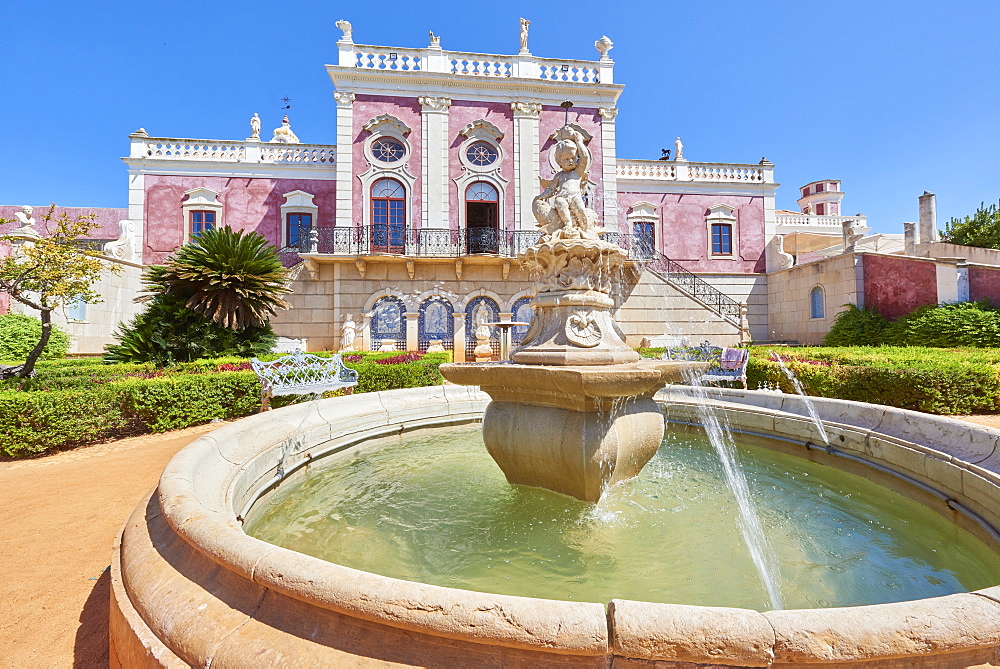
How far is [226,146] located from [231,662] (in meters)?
22.5

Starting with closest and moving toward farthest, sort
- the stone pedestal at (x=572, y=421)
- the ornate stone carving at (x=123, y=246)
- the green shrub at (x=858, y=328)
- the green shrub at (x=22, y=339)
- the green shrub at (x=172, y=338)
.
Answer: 1. the stone pedestal at (x=572, y=421)
2. the green shrub at (x=172, y=338)
3. the green shrub at (x=22, y=339)
4. the green shrub at (x=858, y=328)
5. the ornate stone carving at (x=123, y=246)

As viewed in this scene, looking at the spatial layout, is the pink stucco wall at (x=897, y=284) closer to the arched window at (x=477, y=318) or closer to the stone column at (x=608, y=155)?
the stone column at (x=608, y=155)

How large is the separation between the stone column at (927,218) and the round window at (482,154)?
58.0 ft

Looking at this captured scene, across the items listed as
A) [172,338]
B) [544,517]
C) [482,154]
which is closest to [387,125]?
[482,154]

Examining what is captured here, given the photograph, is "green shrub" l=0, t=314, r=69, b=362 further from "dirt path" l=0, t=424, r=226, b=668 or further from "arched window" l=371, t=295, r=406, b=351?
"dirt path" l=0, t=424, r=226, b=668

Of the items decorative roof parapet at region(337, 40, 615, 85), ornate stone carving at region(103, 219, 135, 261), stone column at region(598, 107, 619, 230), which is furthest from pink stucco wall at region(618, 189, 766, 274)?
ornate stone carving at region(103, 219, 135, 261)

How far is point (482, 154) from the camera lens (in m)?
18.2

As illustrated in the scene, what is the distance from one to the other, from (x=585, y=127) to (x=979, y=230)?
1816 centimetres

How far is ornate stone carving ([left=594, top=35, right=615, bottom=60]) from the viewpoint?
18484mm

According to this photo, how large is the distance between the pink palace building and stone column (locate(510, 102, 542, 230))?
6 cm

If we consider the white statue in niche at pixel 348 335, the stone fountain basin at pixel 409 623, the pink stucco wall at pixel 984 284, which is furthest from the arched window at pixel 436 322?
the pink stucco wall at pixel 984 284

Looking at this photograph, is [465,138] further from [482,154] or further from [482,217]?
[482,217]

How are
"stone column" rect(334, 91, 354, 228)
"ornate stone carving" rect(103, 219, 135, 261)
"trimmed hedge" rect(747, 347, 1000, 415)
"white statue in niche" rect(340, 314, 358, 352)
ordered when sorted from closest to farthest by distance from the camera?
"trimmed hedge" rect(747, 347, 1000, 415) < "white statue in niche" rect(340, 314, 358, 352) < "ornate stone carving" rect(103, 219, 135, 261) < "stone column" rect(334, 91, 354, 228)

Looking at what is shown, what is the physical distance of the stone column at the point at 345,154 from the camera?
1711 cm
